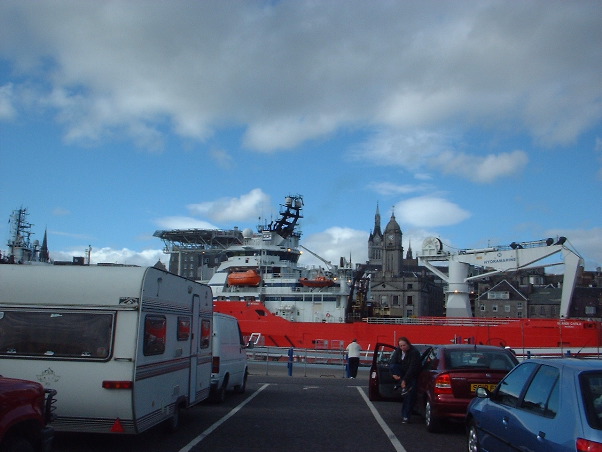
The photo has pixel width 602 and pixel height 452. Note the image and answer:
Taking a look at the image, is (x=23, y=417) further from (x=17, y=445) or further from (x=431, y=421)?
(x=431, y=421)

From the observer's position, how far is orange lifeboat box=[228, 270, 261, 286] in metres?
36.3

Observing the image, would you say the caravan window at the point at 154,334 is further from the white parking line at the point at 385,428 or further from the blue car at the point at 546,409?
the blue car at the point at 546,409

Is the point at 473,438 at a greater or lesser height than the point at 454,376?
lesser

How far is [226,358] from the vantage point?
1344 centimetres

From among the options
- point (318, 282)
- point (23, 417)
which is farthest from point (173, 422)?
point (318, 282)

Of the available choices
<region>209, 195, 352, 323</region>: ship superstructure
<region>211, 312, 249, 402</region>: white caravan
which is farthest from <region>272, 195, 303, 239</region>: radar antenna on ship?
<region>211, 312, 249, 402</region>: white caravan

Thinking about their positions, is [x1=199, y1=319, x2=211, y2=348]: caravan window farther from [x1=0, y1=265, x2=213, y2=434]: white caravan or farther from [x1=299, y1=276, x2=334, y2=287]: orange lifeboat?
[x1=299, y1=276, x2=334, y2=287]: orange lifeboat

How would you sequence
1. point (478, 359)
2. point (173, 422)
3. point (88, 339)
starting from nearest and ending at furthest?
1. point (88, 339)
2. point (173, 422)
3. point (478, 359)

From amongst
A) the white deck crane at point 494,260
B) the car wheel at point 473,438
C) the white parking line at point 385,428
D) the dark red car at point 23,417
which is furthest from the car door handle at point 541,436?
the white deck crane at point 494,260

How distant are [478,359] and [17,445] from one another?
23.4 feet

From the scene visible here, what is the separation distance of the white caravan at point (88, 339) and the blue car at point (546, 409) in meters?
4.27

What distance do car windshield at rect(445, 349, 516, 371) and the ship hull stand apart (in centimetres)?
1820

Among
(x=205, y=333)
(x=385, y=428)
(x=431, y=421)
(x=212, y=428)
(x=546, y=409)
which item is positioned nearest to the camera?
(x=546, y=409)

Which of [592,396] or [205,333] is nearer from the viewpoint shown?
[592,396]
